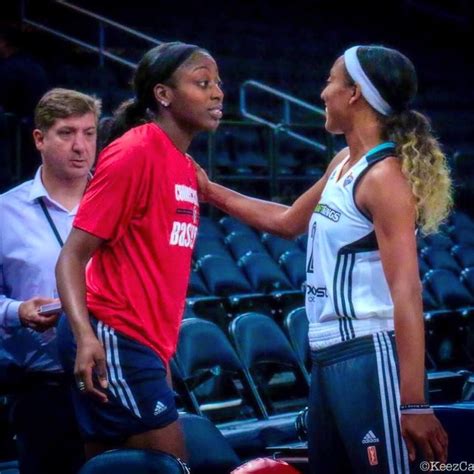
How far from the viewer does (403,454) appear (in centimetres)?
254

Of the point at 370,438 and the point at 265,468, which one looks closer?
the point at 370,438

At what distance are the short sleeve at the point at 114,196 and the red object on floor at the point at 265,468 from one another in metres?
0.71

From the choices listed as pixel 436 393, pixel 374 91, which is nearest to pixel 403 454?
pixel 374 91

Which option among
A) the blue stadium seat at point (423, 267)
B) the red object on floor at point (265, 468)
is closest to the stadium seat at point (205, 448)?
the red object on floor at point (265, 468)

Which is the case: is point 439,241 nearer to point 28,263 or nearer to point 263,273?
point 263,273

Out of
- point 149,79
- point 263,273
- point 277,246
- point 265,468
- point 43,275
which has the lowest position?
point 265,468

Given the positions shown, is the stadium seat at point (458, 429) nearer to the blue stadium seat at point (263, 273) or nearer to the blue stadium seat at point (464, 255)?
the blue stadium seat at point (263, 273)

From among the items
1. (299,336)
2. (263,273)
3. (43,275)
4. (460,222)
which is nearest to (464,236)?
(460,222)

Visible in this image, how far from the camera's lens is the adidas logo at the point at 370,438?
253 cm

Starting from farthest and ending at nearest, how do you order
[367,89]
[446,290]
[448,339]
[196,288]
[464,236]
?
[464,236] < [446,290] < [448,339] < [196,288] < [367,89]

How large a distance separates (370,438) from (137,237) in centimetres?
74

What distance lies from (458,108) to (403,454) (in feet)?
35.9

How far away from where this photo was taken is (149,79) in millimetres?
2791

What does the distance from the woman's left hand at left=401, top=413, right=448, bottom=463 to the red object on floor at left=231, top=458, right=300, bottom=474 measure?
1.49ft
